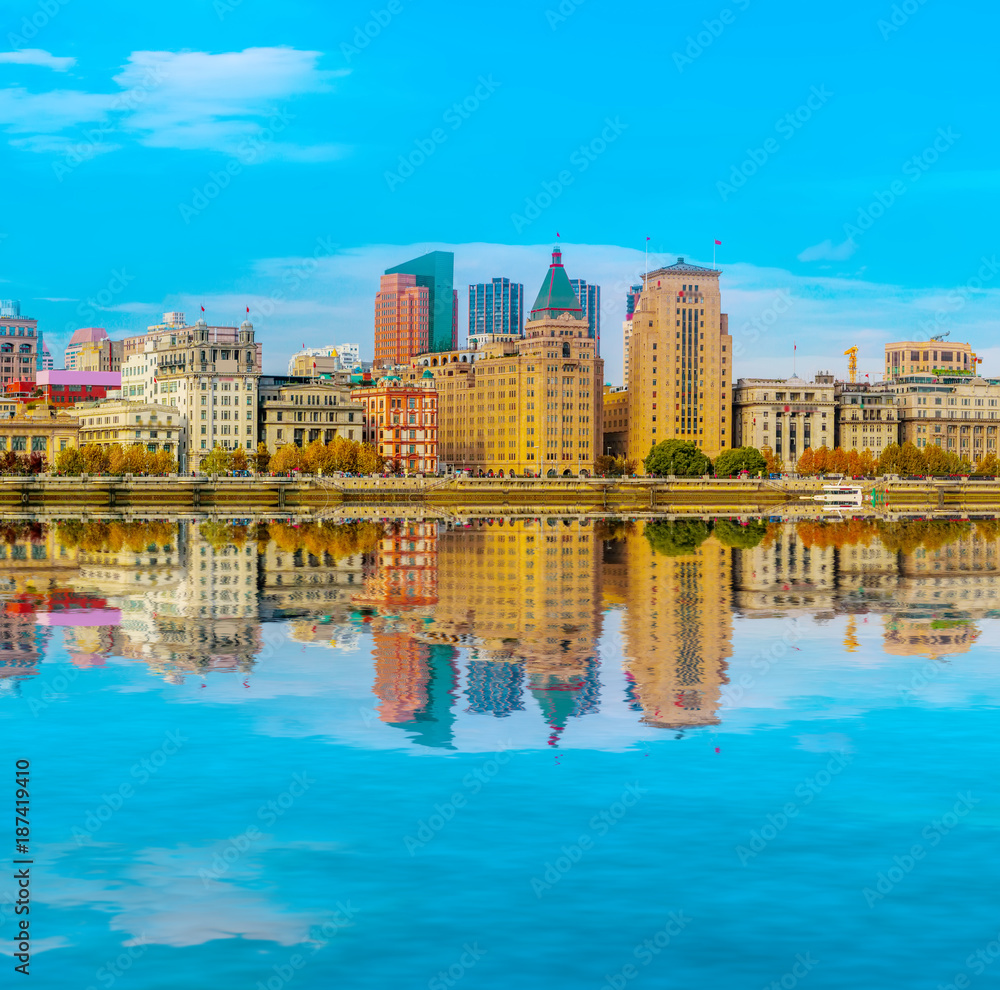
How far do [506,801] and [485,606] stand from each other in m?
28.5

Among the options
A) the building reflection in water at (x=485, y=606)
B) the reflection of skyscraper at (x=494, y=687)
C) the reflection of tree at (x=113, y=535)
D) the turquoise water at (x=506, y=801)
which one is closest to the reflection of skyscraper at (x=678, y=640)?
the building reflection in water at (x=485, y=606)

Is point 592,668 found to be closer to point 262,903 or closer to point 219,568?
point 262,903

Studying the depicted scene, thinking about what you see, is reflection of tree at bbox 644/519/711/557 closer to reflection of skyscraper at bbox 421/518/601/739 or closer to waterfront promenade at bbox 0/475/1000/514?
reflection of skyscraper at bbox 421/518/601/739

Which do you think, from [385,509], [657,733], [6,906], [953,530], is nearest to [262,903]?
[6,906]

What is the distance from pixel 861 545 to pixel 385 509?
7859cm

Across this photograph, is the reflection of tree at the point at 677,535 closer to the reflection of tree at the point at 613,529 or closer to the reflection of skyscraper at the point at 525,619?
the reflection of tree at the point at 613,529

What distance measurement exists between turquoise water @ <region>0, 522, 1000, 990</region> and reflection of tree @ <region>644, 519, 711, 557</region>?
4147 cm

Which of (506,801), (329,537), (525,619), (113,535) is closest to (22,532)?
(113,535)

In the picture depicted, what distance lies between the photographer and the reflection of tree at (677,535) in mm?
87750

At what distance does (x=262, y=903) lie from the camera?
18.1m

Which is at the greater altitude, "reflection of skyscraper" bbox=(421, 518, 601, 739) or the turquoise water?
"reflection of skyscraper" bbox=(421, 518, 601, 739)

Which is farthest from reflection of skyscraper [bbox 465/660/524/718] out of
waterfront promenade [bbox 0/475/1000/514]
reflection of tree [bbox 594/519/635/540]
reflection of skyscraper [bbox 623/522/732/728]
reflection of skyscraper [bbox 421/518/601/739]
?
waterfront promenade [bbox 0/475/1000/514]

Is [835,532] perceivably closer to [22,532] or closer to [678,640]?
[22,532]

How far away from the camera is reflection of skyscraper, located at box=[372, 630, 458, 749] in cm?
2800
